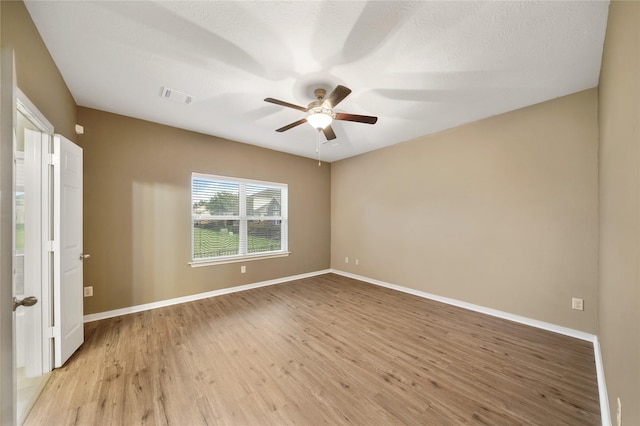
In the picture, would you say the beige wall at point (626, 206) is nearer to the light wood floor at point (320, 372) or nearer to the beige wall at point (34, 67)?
the light wood floor at point (320, 372)

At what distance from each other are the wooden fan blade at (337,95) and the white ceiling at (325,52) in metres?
0.28

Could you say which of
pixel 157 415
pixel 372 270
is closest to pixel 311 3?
pixel 157 415

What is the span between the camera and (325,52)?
1957 millimetres

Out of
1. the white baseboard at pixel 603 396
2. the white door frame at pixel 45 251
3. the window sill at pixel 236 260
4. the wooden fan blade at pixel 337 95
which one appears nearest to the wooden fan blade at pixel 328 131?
the wooden fan blade at pixel 337 95

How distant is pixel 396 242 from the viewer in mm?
4398

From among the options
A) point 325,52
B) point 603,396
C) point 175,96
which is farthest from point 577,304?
point 175,96

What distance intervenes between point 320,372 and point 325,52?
271 cm

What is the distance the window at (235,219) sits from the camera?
12.9 feet

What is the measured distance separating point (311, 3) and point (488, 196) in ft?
10.4

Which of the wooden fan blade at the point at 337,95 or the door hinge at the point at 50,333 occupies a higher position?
the wooden fan blade at the point at 337,95

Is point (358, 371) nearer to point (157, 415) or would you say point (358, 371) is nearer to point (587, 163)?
point (157, 415)

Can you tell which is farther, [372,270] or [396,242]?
[372,270]

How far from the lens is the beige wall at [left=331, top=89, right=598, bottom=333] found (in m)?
2.61

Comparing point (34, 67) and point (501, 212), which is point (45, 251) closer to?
point (34, 67)
